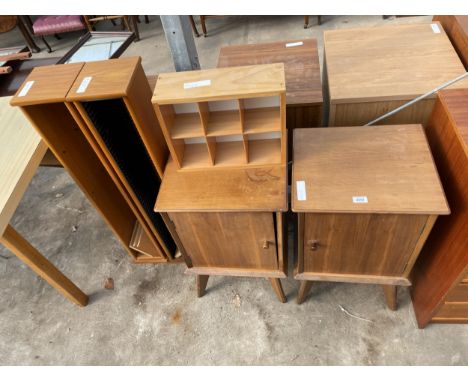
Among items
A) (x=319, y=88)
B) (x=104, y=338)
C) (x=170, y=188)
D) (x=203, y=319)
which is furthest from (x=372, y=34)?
(x=104, y=338)

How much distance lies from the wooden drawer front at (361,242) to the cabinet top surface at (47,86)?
0.99 metres

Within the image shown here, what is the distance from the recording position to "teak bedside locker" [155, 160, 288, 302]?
1.19m

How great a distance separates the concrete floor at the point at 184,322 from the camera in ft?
5.18

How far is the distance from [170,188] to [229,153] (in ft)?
0.91

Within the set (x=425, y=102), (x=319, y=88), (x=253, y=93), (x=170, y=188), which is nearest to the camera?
(x=253, y=93)

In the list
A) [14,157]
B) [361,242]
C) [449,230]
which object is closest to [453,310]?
[449,230]

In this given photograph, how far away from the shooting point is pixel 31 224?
236 cm

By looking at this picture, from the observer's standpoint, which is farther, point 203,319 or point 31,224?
point 31,224

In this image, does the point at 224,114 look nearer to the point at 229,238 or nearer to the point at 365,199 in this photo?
the point at 229,238

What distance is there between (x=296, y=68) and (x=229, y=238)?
95 cm

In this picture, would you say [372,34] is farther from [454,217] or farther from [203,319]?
[203,319]

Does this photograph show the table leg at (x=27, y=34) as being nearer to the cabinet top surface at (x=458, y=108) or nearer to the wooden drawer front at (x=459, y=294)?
the cabinet top surface at (x=458, y=108)

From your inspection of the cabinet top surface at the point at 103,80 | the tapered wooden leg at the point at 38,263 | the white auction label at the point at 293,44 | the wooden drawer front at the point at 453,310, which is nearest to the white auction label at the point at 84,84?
the cabinet top surface at the point at 103,80

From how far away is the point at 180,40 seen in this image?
4.48 ft
